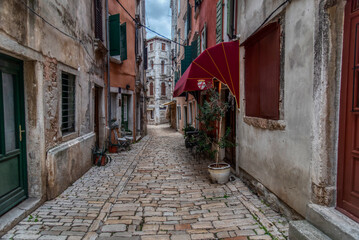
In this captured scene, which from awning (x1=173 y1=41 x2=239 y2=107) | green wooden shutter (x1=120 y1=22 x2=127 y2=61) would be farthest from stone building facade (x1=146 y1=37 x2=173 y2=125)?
awning (x1=173 y1=41 x2=239 y2=107)

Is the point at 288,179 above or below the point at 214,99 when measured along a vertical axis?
below

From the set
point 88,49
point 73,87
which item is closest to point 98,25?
point 88,49

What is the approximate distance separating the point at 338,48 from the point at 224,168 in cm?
335

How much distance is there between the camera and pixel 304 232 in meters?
2.54

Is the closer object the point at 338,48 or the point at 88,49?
the point at 338,48

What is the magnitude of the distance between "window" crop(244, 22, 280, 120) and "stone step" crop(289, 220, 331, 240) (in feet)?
5.18

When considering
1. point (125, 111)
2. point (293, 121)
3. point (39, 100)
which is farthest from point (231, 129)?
point (125, 111)

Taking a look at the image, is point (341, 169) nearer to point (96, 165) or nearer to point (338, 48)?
point (338, 48)

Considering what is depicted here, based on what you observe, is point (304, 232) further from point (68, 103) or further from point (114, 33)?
point (114, 33)

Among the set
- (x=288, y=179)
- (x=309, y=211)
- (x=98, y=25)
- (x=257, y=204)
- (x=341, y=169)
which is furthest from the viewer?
(x=98, y=25)

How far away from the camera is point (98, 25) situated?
7988 mm

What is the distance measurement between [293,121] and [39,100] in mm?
4100

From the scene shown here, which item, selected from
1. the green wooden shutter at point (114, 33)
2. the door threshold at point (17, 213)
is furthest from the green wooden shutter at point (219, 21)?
the door threshold at point (17, 213)

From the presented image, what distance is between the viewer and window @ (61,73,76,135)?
17.4ft
